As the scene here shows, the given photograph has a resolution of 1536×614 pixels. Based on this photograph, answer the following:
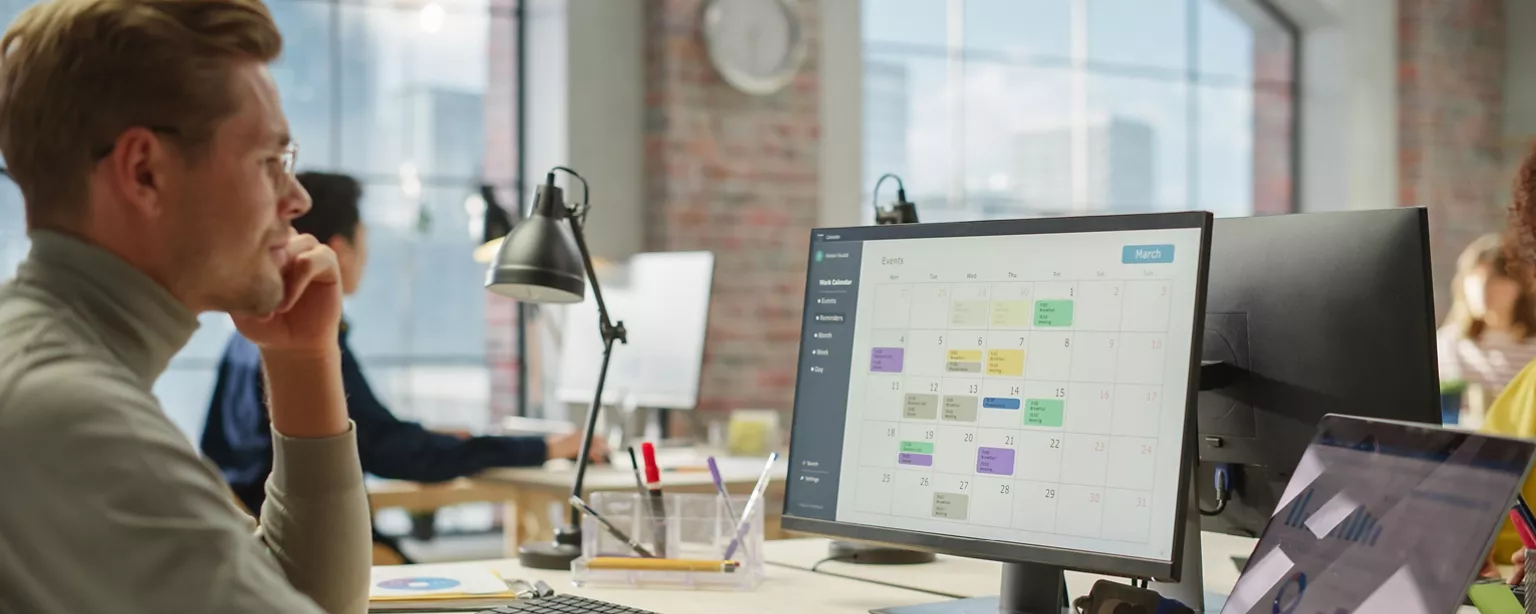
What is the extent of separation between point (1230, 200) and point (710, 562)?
587cm

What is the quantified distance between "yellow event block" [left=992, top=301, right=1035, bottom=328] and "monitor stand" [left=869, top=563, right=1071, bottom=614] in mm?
237

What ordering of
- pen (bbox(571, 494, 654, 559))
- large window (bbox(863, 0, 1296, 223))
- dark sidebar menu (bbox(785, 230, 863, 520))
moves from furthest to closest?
large window (bbox(863, 0, 1296, 223)), pen (bbox(571, 494, 654, 559)), dark sidebar menu (bbox(785, 230, 863, 520))

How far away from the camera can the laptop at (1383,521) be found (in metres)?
1.06

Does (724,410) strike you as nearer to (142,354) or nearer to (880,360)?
(880,360)

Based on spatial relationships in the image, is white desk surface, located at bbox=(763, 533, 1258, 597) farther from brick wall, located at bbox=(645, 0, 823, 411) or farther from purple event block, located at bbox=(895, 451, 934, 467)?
brick wall, located at bbox=(645, 0, 823, 411)

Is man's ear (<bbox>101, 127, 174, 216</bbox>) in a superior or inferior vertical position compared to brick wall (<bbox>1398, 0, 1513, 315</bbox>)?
inferior

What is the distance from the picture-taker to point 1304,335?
1.51m

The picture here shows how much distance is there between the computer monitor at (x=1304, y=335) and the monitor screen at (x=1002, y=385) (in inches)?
4.7

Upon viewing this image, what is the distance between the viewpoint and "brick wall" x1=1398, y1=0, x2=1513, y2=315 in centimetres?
674

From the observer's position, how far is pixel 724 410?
508 cm

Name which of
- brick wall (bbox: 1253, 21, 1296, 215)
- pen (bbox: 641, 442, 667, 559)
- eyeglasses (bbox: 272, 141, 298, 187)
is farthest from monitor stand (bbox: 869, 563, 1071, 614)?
brick wall (bbox: 1253, 21, 1296, 215)

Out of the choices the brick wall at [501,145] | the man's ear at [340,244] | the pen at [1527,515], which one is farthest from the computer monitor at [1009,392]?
the brick wall at [501,145]

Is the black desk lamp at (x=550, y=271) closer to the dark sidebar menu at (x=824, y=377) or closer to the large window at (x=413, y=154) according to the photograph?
the dark sidebar menu at (x=824, y=377)

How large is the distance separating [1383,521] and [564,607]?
78 centimetres
